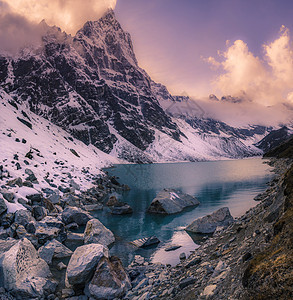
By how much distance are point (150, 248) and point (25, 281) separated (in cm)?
861

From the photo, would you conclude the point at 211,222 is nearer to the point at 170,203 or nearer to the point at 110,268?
the point at 170,203

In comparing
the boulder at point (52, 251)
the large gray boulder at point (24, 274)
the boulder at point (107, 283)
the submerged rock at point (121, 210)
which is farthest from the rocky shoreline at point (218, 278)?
the submerged rock at point (121, 210)

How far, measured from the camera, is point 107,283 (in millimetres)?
9039

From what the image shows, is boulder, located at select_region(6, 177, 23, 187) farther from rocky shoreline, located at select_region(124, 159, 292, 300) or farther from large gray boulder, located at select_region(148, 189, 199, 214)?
large gray boulder, located at select_region(148, 189, 199, 214)

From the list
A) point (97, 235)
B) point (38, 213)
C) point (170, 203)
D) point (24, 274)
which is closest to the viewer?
point (24, 274)

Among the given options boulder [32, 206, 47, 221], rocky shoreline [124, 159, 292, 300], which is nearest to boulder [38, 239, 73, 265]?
boulder [32, 206, 47, 221]

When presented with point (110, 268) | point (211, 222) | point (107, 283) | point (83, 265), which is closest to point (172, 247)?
point (211, 222)

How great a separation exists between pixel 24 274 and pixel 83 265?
2.73 metres

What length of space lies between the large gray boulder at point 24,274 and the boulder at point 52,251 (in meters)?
1.92

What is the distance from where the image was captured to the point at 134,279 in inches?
A: 415

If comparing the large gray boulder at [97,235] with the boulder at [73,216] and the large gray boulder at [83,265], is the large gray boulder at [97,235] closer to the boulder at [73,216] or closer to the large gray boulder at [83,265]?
the boulder at [73,216]

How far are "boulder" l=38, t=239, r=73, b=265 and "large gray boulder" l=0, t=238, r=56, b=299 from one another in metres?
1.92

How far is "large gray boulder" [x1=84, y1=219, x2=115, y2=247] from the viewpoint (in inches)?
591

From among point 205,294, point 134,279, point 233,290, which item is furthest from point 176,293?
→ point 134,279
